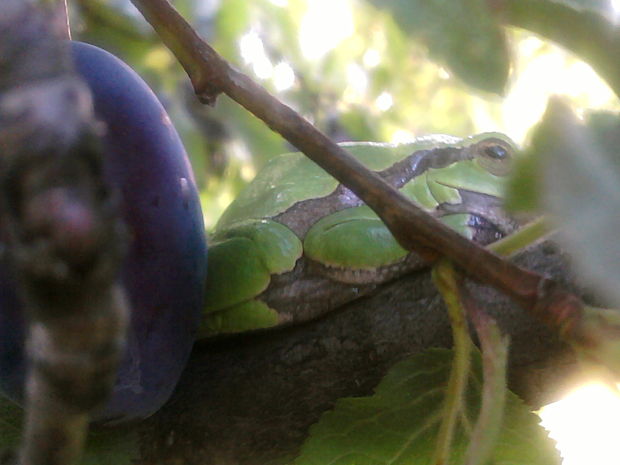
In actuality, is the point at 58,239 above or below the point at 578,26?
below

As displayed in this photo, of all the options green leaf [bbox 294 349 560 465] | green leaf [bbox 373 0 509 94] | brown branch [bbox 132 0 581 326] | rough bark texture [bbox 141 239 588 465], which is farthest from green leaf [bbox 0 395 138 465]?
green leaf [bbox 373 0 509 94]

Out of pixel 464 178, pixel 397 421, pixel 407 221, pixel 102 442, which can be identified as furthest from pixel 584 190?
pixel 464 178

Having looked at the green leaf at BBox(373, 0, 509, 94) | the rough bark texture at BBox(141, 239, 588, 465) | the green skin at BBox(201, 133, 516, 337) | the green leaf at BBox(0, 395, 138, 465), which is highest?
the green skin at BBox(201, 133, 516, 337)

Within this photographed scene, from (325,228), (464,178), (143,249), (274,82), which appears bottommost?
(143,249)

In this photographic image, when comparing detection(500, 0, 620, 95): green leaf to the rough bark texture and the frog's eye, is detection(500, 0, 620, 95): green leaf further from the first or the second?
the frog's eye

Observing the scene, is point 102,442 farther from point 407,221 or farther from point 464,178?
point 464,178

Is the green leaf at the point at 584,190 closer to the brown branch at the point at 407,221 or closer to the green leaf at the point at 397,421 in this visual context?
the brown branch at the point at 407,221

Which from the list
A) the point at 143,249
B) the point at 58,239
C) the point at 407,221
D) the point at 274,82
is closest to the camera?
the point at 58,239
